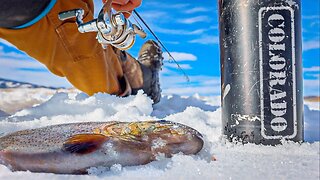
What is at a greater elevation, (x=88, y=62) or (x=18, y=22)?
(x=18, y=22)

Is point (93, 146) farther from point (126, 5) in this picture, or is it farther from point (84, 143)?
point (126, 5)

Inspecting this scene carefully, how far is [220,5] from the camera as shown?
82cm

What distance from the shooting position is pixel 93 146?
0.66 metres

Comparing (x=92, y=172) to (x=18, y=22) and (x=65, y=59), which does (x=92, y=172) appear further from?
(x=65, y=59)

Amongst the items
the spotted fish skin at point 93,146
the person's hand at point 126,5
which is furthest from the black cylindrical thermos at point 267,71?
the person's hand at point 126,5

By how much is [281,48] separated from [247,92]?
4.1 inches

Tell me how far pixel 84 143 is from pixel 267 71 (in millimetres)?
359

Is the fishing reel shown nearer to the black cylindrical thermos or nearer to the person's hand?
the black cylindrical thermos

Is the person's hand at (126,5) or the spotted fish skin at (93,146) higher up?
the person's hand at (126,5)

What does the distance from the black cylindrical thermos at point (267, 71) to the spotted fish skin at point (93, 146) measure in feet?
0.38

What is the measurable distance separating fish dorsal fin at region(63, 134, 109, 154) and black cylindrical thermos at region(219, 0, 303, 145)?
0.27 m

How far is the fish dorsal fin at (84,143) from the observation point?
2.14 ft

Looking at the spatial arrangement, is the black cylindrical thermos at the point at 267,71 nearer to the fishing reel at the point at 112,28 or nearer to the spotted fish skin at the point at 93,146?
the spotted fish skin at the point at 93,146

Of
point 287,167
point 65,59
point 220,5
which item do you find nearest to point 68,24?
point 65,59
